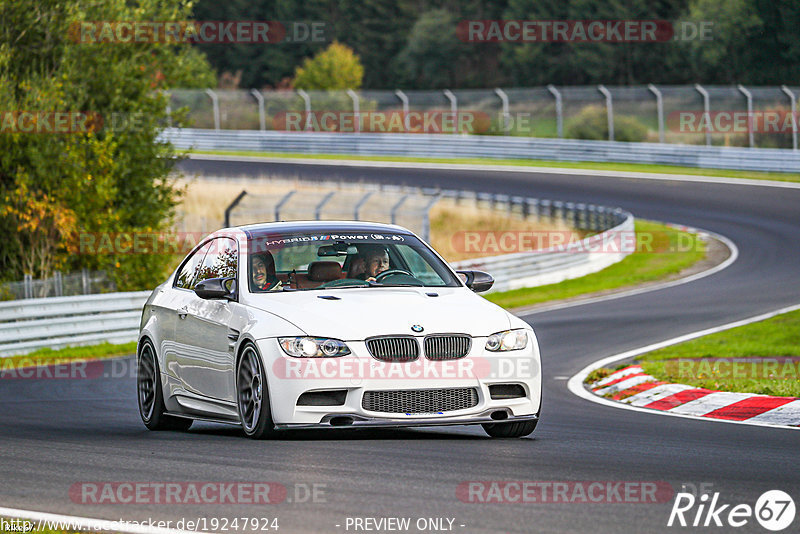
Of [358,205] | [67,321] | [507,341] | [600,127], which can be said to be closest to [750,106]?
[600,127]

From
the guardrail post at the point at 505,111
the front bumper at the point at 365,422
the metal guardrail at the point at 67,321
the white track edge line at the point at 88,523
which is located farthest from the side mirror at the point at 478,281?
the guardrail post at the point at 505,111

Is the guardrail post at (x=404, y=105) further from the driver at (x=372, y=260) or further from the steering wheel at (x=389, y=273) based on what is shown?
the steering wheel at (x=389, y=273)

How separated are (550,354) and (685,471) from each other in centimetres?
889

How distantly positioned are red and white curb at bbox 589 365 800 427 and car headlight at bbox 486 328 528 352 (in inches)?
98.5

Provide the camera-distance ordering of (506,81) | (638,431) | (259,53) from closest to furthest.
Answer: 1. (638,431)
2. (506,81)
3. (259,53)

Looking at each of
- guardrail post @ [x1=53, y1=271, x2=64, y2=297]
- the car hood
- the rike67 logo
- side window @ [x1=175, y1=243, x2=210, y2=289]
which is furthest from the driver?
guardrail post @ [x1=53, y1=271, x2=64, y2=297]

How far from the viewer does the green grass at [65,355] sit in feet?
60.1

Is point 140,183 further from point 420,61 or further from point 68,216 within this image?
point 420,61

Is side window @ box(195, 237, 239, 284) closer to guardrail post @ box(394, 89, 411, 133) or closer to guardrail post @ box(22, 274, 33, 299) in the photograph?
guardrail post @ box(22, 274, 33, 299)

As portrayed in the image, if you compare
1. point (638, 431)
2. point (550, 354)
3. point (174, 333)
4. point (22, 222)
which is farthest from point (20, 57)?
point (638, 431)

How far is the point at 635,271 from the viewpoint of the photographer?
27203mm

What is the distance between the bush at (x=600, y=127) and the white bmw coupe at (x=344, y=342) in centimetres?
4131

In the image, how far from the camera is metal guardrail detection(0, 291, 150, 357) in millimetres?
18875

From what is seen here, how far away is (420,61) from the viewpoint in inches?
3388
